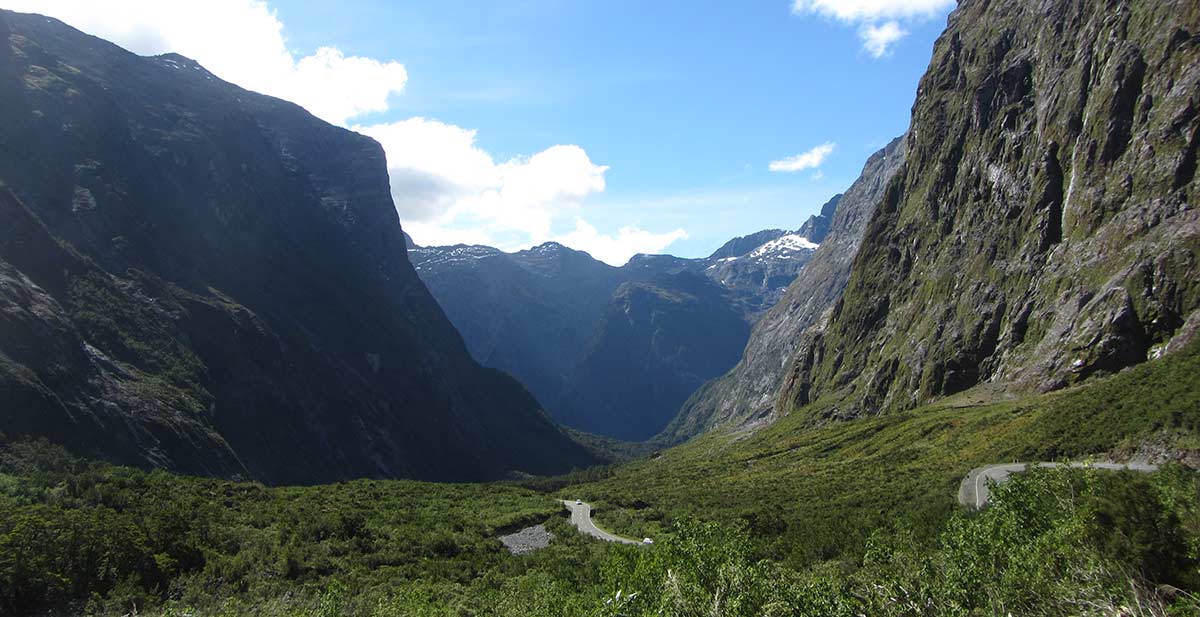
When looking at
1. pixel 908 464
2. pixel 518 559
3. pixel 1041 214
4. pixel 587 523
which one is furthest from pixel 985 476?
pixel 1041 214

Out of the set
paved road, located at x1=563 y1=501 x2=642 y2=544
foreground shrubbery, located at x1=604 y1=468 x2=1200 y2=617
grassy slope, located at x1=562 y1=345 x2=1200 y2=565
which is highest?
foreground shrubbery, located at x1=604 y1=468 x2=1200 y2=617

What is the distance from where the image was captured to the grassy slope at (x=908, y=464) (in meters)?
50.5

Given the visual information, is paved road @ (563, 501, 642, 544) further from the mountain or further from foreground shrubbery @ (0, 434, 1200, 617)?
the mountain

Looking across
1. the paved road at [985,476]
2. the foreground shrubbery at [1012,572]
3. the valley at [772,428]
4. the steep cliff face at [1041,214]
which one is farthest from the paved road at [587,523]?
the steep cliff face at [1041,214]

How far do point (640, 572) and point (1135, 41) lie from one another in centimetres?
14491

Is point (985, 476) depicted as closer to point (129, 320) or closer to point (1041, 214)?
point (1041, 214)

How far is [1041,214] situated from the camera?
13138 centimetres

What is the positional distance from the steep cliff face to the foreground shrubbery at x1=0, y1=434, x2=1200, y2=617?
8593cm

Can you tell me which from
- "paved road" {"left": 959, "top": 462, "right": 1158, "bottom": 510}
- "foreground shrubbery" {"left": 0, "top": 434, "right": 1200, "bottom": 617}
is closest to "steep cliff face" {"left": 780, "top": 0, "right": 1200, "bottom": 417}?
"paved road" {"left": 959, "top": 462, "right": 1158, "bottom": 510}

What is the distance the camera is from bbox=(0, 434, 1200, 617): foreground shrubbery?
20672 mm

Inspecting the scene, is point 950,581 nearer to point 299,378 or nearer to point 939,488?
point 939,488

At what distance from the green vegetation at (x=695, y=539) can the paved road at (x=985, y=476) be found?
183 cm

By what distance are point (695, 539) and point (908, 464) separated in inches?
2774

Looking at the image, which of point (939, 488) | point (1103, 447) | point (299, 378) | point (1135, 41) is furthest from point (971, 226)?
point (299, 378)
